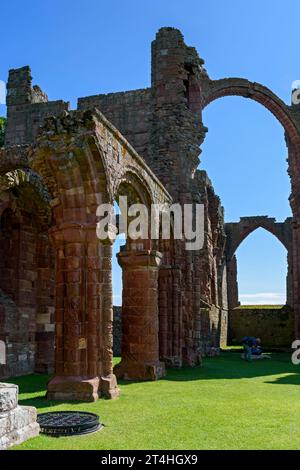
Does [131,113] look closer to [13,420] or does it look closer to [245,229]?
[245,229]

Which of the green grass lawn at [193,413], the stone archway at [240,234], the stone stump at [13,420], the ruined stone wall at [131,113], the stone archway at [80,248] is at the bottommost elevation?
the green grass lawn at [193,413]

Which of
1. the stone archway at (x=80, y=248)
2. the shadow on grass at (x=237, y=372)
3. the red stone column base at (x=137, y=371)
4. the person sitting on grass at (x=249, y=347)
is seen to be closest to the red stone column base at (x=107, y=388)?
the stone archway at (x=80, y=248)

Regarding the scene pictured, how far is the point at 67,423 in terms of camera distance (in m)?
5.71

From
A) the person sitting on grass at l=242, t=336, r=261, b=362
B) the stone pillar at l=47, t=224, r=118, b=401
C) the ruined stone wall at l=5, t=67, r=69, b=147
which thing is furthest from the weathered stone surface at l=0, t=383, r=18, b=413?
the ruined stone wall at l=5, t=67, r=69, b=147

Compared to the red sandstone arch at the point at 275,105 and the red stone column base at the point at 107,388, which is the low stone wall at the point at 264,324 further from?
the red stone column base at the point at 107,388

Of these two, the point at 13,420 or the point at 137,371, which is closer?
the point at 13,420

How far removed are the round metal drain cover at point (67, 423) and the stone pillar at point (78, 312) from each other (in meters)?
1.77

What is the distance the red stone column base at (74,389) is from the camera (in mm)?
7914

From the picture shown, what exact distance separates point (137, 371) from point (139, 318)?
42.6 inches

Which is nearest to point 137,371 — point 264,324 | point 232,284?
point 264,324

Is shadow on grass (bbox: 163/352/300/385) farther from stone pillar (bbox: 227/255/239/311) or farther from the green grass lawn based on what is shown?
stone pillar (bbox: 227/255/239/311)

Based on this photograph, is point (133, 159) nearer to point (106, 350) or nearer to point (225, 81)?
point (106, 350)

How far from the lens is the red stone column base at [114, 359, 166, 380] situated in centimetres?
1092
